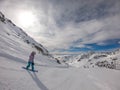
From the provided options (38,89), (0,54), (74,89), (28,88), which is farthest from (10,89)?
(0,54)

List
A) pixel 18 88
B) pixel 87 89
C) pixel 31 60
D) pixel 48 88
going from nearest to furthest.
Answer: pixel 18 88, pixel 48 88, pixel 87 89, pixel 31 60

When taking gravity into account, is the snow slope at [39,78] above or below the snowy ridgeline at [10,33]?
below

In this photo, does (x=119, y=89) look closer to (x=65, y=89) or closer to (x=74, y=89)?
(x=74, y=89)

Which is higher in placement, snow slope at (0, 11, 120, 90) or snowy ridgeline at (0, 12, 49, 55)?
snowy ridgeline at (0, 12, 49, 55)

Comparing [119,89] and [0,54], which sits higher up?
[0,54]

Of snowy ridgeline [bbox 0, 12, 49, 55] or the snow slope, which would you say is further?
snowy ridgeline [bbox 0, 12, 49, 55]

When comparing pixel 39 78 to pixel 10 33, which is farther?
pixel 10 33

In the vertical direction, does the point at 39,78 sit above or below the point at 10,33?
below

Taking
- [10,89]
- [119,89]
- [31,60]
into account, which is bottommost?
[119,89]

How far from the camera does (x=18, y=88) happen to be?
7.43 m

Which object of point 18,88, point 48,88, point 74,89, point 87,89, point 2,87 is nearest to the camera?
point 2,87

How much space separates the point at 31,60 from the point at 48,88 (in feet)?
19.3

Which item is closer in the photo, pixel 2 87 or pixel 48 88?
pixel 2 87

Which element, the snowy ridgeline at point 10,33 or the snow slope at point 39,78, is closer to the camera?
the snow slope at point 39,78
